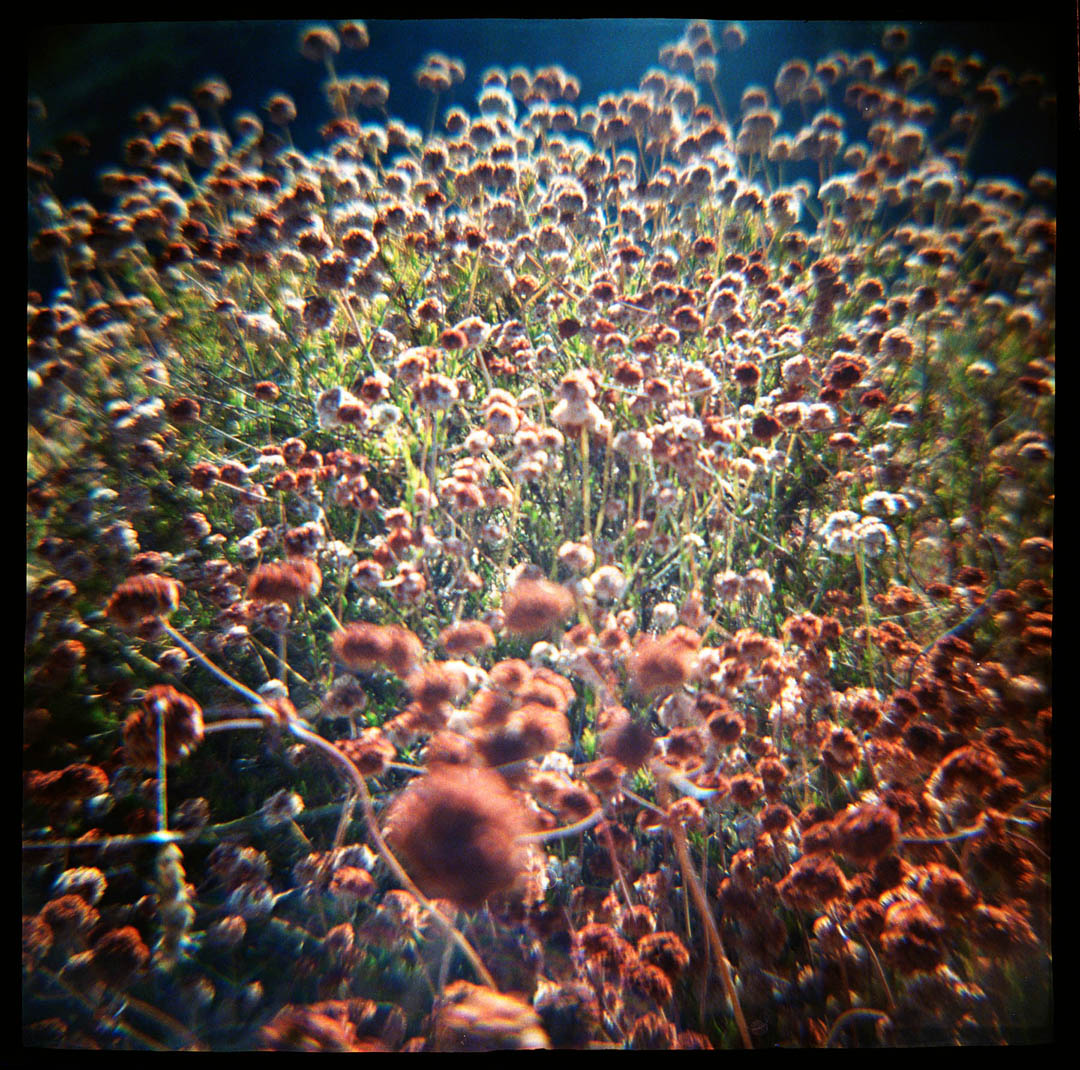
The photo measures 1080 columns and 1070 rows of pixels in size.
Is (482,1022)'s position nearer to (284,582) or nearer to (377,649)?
(377,649)

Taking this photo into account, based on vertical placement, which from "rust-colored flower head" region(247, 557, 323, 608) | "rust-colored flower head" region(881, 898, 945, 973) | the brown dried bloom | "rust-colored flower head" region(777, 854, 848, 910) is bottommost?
the brown dried bloom

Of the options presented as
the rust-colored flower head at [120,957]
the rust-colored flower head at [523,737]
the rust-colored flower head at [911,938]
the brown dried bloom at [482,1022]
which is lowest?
the brown dried bloom at [482,1022]

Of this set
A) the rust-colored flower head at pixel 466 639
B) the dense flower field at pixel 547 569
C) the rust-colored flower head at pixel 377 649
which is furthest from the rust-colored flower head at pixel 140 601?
the rust-colored flower head at pixel 466 639

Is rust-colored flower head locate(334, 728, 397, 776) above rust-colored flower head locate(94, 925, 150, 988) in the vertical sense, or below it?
above

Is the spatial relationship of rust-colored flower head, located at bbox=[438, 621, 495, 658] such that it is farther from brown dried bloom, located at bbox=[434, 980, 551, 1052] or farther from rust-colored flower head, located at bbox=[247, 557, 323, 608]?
brown dried bloom, located at bbox=[434, 980, 551, 1052]

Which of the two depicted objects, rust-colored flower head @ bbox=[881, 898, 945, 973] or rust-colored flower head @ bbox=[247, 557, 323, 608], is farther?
rust-colored flower head @ bbox=[247, 557, 323, 608]

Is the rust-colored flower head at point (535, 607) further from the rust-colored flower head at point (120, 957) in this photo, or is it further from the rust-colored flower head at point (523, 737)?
the rust-colored flower head at point (120, 957)

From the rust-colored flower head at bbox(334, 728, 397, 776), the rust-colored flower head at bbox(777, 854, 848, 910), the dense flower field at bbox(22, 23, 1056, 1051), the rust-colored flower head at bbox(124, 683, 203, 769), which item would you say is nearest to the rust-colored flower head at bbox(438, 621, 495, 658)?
the dense flower field at bbox(22, 23, 1056, 1051)
